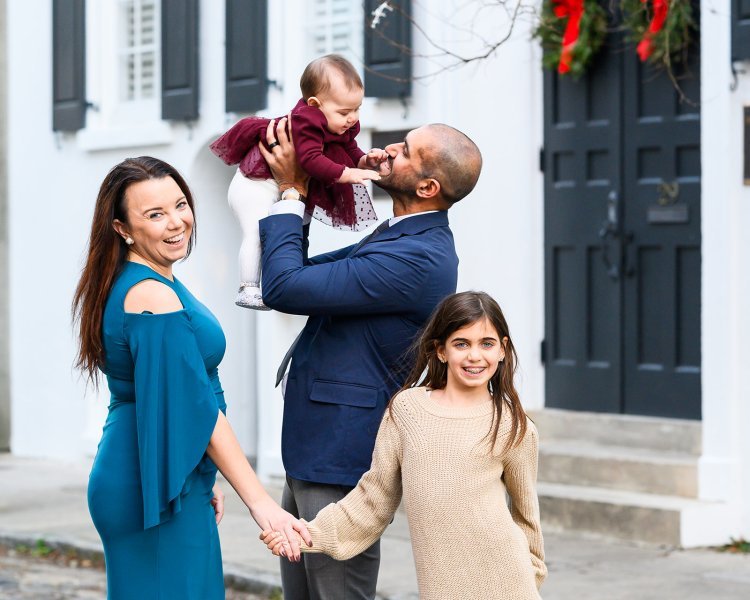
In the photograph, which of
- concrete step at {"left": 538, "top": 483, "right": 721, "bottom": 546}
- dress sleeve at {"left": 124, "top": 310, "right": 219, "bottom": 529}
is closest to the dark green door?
concrete step at {"left": 538, "top": 483, "right": 721, "bottom": 546}

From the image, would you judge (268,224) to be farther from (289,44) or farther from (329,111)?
(289,44)

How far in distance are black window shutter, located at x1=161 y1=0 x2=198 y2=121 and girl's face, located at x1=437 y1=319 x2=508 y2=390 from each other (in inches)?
291

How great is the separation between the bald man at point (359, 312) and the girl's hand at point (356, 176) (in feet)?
0.18

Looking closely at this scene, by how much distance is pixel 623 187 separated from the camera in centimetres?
887

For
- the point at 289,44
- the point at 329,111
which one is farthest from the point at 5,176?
the point at 329,111

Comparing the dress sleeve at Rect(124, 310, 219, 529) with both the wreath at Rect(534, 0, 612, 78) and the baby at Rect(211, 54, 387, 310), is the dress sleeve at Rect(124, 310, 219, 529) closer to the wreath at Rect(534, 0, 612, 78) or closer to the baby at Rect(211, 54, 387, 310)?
the baby at Rect(211, 54, 387, 310)

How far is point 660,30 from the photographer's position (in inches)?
326

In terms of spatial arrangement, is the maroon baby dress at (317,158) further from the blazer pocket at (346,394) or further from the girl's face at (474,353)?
the girl's face at (474,353)

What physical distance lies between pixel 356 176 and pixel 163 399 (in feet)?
2.92

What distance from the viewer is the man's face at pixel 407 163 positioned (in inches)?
167

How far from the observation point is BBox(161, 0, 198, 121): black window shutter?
36.4ft

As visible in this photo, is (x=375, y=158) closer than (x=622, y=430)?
Yes

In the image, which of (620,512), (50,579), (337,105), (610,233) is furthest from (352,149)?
(610,233)

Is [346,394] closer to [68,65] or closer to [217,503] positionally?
[217,503]
